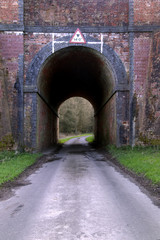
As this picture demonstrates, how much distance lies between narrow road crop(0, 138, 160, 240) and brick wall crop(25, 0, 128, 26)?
10890mm

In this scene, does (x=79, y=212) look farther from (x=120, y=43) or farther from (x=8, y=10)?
(x=8, y=10)

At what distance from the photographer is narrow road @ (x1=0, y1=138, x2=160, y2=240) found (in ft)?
11.2

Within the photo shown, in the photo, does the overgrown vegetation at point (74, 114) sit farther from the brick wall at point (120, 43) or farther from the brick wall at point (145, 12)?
the brick wall at point (145, 12)

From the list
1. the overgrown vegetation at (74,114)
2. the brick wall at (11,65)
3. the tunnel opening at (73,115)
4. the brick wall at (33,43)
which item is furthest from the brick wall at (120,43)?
the overgrown vegetation at (74,114)

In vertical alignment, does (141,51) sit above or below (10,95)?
above

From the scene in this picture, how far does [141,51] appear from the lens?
13.7m

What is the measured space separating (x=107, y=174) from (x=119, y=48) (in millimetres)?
8952

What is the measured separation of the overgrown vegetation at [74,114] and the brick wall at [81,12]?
95.3ft

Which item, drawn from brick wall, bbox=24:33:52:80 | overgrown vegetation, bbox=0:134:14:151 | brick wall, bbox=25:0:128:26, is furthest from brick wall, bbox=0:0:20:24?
overgrown vegetation, bbox=0:134:14:151

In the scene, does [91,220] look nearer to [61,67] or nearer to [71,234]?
[71,234]

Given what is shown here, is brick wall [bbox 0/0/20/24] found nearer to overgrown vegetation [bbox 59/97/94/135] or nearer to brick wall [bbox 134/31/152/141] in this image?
brick wall [bbox 134/31/152/141]

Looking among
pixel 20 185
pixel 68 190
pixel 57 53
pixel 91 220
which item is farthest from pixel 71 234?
pixel 57 53

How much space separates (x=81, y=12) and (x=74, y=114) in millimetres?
32316

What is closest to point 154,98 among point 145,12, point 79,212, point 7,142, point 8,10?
point 145,12
